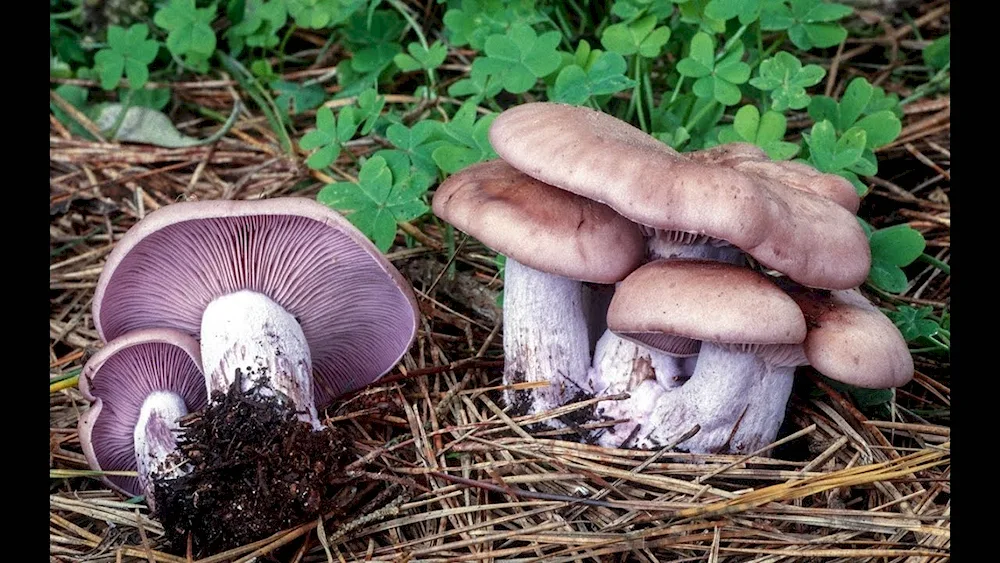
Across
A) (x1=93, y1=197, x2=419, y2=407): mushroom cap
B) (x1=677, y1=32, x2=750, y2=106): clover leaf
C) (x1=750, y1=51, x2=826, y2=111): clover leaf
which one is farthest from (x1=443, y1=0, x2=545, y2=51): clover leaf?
(x1=93, y1=197, x2=419, y2=407): mushroom cap

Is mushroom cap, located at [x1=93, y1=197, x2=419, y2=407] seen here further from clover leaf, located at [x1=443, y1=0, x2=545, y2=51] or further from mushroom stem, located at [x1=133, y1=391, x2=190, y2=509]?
clover leaf, located at [x1=443, y1=0, x2=545, y2=51]

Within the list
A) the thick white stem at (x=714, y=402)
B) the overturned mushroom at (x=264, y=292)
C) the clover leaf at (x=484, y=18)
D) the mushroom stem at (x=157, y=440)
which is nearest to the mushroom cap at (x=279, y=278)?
the overturned mushroom at (x=264, y=292)

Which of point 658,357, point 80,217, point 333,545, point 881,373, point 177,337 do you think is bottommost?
point 80,217

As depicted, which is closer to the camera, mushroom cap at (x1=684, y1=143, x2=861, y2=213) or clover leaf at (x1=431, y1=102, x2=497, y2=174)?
mushroom cap at (x1=684, y1=143, x2=861, y2=213)

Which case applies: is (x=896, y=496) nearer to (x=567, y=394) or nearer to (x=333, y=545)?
(x=567, y=394)

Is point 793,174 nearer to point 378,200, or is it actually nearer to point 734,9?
point 734,9

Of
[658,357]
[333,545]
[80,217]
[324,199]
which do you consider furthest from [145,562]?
[80,217]
